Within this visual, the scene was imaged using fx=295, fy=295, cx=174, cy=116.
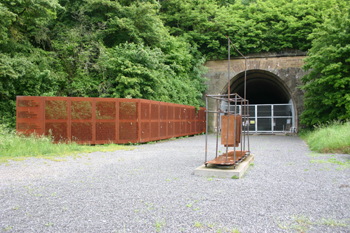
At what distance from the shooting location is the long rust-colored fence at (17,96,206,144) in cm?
1144

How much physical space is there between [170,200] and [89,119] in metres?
8.79

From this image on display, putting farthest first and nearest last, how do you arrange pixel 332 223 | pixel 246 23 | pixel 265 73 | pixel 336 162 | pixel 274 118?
pixel 265 73 < pixel 274 118 < pixel 246 23 < pixel 336 162 < pixel 332 223

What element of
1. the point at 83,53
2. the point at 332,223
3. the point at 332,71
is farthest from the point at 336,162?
the point at 83,53

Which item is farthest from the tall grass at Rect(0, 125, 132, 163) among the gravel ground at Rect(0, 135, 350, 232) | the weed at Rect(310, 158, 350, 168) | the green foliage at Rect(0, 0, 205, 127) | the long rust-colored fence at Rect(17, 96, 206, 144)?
the weed at Rect(310, 158, 350, 168)

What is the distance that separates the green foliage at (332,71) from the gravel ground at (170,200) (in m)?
9.11

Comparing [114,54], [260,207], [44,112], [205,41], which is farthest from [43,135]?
[205,41]

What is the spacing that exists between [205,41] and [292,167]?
722 inches

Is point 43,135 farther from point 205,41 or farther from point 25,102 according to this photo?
point 205,41

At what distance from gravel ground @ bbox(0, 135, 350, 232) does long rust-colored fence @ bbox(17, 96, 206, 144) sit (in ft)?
15.3

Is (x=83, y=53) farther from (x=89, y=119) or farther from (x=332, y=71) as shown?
(x=332, y=71)

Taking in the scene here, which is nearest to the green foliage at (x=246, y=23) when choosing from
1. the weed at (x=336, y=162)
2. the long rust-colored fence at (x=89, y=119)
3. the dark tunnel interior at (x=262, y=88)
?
the dark tunnel interior at (x=262, y=88)

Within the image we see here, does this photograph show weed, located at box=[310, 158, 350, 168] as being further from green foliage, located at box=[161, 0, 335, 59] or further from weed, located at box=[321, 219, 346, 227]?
green foliage, located at box=[161, 0, 335, 59]

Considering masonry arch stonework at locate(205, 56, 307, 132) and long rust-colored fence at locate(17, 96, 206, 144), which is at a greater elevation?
masonry arch stonework at locate(205, 56, 307, 132)

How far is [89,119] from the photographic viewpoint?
40.3 ft
